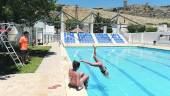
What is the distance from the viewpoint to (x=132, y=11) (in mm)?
151250

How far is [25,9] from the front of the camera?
674 inches

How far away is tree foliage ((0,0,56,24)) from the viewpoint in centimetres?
1445

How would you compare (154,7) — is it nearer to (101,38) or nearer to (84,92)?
(101,38)

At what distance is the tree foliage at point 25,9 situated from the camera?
1445cm

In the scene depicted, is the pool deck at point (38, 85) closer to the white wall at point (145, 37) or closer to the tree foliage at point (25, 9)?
the tree foliage at point (25, 9)

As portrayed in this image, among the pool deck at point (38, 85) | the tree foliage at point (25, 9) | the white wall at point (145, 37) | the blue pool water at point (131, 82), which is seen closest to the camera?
the pool deck at point (38, 85)

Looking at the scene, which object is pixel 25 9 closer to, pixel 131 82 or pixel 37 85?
pixel 131 82

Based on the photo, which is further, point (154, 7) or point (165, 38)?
Result: point (154, 7)

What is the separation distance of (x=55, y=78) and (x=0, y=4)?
5.37m

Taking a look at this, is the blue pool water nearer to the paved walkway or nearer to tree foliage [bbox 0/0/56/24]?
the paved walkway

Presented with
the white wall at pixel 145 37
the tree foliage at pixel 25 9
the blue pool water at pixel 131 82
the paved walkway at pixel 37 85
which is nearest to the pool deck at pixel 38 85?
the paved walkway at pixel 37 85


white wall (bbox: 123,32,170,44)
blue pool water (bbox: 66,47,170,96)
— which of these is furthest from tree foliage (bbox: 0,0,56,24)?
white wall (bbox: 123,32,170,44)

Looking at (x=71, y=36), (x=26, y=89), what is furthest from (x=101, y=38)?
(x=26, y=89)

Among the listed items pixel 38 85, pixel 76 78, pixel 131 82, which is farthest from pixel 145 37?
pixel 76 78
